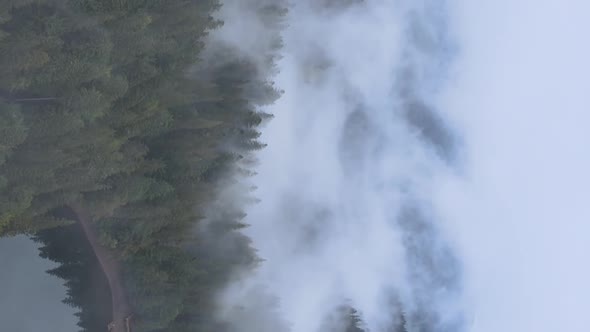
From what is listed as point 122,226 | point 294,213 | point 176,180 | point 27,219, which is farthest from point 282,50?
point 27,219

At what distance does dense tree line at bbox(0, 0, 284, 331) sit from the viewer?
17953mm

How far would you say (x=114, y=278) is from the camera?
22219 mm

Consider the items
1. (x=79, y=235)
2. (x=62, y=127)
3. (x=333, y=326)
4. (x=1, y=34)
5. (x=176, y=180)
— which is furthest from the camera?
(x=333, y=326)

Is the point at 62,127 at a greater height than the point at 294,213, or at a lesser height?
lesser

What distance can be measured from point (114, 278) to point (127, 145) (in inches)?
187

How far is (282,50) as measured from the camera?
101 feet

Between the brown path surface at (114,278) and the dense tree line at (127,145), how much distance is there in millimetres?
122

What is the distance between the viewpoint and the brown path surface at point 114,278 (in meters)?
21.8

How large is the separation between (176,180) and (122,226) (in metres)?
2.76

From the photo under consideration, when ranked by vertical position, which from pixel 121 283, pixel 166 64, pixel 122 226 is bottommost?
pixel 121 283

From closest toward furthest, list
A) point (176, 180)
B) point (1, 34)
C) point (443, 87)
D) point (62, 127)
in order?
point (1, 34) → point (62, 127) → point (176, 180) → point (443, 87)

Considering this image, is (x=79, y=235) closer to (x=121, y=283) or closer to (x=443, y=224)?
(x=121, y=283)

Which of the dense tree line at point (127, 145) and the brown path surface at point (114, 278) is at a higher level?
the dense tree line at point (127, 145)

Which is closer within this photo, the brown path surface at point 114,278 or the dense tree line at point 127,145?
the dense tree line at point 127,145
